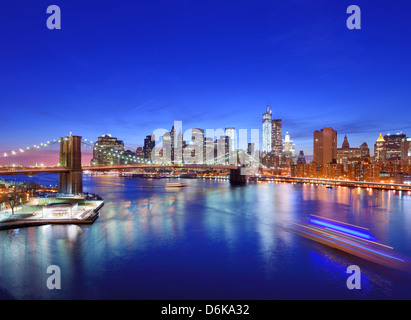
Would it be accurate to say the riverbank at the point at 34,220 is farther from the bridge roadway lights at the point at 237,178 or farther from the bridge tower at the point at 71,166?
the bridge roadway lights at the point at 237,178

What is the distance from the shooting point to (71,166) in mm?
27281

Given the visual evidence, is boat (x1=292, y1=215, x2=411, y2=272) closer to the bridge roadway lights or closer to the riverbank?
the riverbank

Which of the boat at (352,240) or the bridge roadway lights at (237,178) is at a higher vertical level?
the bridge roadway lights at (237,178)

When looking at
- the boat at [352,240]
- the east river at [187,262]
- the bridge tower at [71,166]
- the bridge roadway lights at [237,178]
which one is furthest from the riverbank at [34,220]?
the bridge roadway lights at [237,178]

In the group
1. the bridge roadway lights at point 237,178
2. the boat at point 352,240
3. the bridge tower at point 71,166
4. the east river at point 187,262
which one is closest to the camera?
the east river at point 187,262

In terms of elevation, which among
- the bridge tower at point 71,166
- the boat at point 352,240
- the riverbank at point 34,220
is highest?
the bridge tower at point 71,166

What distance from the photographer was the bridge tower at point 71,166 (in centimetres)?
2722

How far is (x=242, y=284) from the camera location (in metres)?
8.87

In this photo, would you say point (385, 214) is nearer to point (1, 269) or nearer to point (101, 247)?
point (101, 247)

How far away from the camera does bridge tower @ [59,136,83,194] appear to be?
2722 centimetres

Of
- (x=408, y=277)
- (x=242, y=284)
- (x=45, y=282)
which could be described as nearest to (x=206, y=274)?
(x=242, y=284)

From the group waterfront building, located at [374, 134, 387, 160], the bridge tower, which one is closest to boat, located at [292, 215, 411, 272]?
the bridge tower

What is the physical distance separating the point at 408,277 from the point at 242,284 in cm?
583

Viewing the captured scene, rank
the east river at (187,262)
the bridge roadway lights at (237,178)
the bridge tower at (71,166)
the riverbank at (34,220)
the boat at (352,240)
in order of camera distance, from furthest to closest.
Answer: the bridge roadway lights at (237,178), the bridge tower at (71,166), the riverbank at (34,220), the boat at (352,240), the east river at (187,262)
